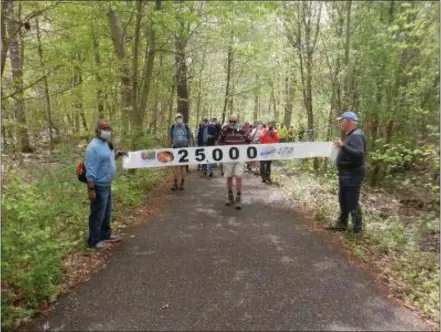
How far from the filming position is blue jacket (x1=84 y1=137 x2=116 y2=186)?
630cm

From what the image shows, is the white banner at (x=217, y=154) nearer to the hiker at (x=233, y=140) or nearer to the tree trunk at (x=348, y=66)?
the hiker at (x=233, y=140)

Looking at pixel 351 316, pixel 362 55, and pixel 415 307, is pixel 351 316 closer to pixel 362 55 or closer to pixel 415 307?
pixel 415 307

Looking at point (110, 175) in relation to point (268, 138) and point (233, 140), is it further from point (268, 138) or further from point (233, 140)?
point (268, 138)

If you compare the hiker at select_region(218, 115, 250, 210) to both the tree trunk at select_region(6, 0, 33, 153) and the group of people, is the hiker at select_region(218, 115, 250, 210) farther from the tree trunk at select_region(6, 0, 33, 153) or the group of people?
the tree trunk at select_region(6, 0, 33, 153)

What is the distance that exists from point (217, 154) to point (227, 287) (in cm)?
417

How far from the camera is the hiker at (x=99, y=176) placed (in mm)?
6301

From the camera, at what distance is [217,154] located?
895cm

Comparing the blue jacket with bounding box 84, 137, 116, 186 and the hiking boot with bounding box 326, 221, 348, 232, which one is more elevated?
the blue jacket with bounding box 84, 137, 116, 186

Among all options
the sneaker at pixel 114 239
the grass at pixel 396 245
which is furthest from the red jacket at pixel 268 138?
the sneaker at pixel 114 239

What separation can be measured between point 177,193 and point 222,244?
178 inches

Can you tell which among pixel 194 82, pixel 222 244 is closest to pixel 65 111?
pixel 194 82

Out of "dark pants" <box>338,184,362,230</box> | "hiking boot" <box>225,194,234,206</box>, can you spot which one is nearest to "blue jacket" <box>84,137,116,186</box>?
"hiking boot" <box>225,194,234,206</box>

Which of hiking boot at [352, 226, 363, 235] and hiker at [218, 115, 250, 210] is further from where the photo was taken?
hiker at [218, 115, 250, 210]

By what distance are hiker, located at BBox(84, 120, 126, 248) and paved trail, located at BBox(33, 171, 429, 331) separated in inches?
22.4
